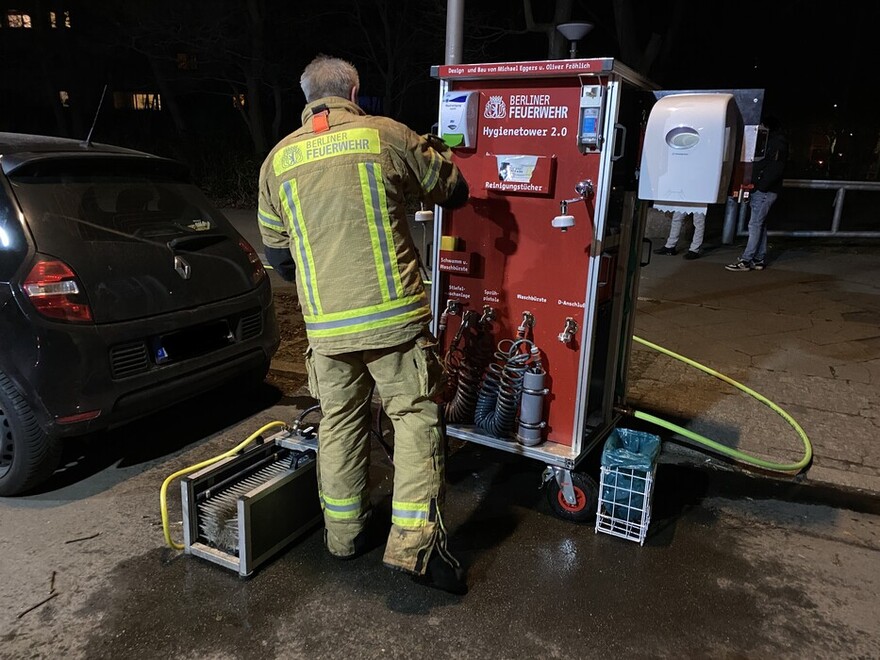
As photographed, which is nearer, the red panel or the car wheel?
the red panel

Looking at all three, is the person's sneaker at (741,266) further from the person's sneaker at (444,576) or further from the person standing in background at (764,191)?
the person's sneaker at (444,576)

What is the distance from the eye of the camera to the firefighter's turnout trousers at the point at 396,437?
277cm

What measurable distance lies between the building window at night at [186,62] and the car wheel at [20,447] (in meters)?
18.0

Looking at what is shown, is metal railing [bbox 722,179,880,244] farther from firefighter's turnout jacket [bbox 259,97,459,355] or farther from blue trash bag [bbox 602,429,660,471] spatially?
firefighter's turnout jacket [bbox 259,97,459,355]

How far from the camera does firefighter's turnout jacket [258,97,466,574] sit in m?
2.65

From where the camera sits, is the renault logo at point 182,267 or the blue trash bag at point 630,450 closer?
the blue trash bag at point 630,450

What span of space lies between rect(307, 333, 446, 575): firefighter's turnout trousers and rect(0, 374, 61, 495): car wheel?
144 centimetres

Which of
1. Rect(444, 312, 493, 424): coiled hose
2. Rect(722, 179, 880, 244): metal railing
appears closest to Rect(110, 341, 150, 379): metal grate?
Rect(444, 312, 493, 424): coiled hose

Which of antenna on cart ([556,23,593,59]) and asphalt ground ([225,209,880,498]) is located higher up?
antenna on cart ([556,23,593,59])

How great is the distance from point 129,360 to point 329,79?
1.71 m

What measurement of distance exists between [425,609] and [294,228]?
1583 millimetres

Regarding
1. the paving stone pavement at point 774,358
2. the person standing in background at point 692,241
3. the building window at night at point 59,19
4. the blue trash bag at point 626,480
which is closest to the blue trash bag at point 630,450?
the blue trash bag at point 626,480

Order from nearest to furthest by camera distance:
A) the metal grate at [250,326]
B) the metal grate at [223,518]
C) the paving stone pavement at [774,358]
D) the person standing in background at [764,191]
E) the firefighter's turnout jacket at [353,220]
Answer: the firefighter's turnout jacket at [353,220], the metal grate at [223,518], the metal grate at [250,326], the paving stone pavement at [774,358], the person standing in background at [764,191]

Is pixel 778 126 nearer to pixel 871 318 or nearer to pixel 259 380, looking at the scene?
pixel 871 318
